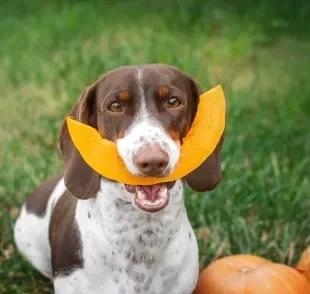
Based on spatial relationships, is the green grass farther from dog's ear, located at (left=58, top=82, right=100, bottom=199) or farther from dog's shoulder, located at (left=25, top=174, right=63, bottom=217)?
dog's ear, located at (left=58, top=82, right=100, bottom=199)

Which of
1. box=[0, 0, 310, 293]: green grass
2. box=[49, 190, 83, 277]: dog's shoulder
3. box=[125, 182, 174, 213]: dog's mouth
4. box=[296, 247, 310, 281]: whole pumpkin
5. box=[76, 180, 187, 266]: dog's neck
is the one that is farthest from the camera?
box=[0, 0, 310, 293]: green grass

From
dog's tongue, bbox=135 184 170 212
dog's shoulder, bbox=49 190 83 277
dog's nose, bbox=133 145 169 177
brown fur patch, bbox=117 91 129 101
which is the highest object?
brown fur patch, bbox=117 91 129 101

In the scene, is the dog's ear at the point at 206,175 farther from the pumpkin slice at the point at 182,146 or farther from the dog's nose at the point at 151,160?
the dog's nose at the point at 151,160

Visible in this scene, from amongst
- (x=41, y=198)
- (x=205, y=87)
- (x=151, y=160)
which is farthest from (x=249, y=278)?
(x=205, y=87)

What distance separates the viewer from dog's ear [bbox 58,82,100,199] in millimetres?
3332

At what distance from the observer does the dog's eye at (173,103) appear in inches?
125

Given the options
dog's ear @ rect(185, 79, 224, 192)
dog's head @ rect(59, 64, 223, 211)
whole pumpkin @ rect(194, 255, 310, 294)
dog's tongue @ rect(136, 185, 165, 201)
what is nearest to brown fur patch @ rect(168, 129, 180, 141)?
dog's head @ rect(59, 64, 223, 211)

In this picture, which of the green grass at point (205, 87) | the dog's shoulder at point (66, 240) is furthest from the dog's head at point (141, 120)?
the green grass at point (205, 87)

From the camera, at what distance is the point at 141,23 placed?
8758mm

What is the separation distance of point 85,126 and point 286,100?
12.1ft

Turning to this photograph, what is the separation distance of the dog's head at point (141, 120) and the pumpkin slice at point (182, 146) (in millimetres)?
49

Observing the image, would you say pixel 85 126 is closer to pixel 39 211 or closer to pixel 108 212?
pixel 108 212

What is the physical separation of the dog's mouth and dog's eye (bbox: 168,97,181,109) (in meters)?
0.34

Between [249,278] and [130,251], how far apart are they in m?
0.68
